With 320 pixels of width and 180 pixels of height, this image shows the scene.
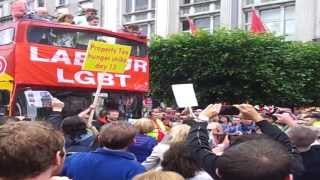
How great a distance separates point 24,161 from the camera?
243 centimetres

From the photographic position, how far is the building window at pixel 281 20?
25219mm

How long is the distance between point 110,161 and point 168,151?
16.0 inches

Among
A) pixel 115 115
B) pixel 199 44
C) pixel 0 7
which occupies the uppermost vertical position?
pixel 0 7

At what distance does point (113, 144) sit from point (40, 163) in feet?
6.32

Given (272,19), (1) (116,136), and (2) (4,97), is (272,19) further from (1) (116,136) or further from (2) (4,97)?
(1) (116,136)

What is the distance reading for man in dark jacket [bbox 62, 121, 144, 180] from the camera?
14.0 ft

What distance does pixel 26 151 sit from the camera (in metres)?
2.43

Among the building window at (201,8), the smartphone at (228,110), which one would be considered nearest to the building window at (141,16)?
the building window at (201,8)

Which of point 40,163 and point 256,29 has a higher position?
point 256,29

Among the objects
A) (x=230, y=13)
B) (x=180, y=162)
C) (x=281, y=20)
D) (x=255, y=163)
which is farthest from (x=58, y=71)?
(x=230, y=13)

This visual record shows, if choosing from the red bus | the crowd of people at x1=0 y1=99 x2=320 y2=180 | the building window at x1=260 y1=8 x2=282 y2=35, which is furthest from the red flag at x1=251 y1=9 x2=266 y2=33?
the crowd of people at x1=0 y1=99 x2=320 y2=180

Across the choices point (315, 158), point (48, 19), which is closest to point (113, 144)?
point (315, 158)

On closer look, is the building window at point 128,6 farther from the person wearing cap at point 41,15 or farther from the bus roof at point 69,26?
the person wearing cap at point 41,15

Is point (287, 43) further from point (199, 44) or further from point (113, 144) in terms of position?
point (113, 144)
